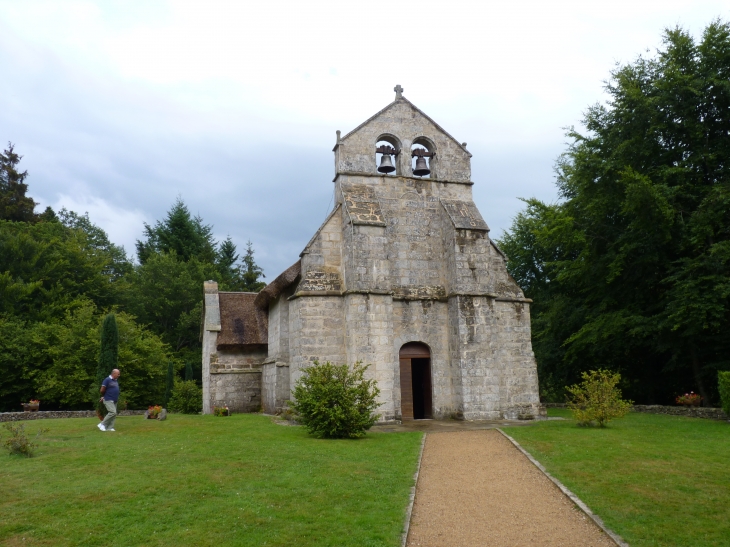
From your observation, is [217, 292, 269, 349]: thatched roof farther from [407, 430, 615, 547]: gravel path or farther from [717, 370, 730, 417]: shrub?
[717, 370, 730, 417]: shrub

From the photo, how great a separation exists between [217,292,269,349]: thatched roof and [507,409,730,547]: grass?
12.7 meters

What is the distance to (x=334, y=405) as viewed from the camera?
534 inches

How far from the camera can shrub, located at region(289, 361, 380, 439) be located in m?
13.3

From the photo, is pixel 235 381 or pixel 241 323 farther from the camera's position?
pixel 241 323

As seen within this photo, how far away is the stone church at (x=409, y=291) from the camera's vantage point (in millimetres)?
16859

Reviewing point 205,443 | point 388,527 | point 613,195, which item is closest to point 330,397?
point 205,443

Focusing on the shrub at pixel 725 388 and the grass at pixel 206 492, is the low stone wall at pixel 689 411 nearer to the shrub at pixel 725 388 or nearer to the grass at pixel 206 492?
the shrub at pixel 725 388

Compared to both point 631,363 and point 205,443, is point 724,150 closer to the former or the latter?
point 631,363

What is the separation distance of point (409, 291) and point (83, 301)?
82.6 ft

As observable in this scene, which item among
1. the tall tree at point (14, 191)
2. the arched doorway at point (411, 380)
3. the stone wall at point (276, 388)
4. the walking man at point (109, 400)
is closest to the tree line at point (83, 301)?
the tall tree at point (14, 191)

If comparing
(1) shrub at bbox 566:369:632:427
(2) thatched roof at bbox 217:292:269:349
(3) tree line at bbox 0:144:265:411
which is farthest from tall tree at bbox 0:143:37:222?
(1) shrub at bbox 566:369:632:427

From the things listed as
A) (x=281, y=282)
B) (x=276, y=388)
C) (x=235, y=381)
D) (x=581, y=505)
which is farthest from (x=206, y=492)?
(x=235, y=381)

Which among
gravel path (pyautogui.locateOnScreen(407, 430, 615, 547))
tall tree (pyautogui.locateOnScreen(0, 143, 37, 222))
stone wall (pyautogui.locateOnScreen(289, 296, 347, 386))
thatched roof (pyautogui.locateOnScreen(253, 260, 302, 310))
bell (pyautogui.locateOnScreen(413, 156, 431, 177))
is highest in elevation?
tall tree (pyautogui.locateOnScreen(0, 143, 37, 222))

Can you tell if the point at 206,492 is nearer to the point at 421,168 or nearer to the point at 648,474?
the point at 648,474
